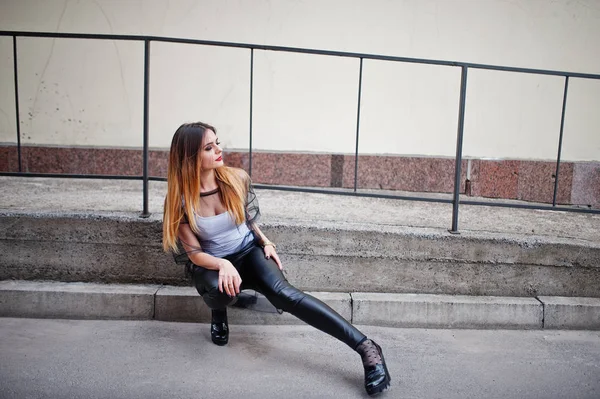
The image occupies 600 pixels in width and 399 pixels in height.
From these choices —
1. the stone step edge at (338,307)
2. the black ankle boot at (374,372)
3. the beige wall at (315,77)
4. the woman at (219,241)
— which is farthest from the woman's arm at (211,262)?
the beige wall at (315,77)

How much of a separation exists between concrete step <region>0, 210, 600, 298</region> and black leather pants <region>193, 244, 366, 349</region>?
21.3 inches

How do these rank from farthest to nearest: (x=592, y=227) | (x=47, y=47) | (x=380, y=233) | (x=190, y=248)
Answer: (x=47, y=47), (x=592, y=227), (x=380, y=233), (x=190, y=248)

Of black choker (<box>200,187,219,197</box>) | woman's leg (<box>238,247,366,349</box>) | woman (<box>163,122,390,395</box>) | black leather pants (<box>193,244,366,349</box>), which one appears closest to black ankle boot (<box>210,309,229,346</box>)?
woman (<box>163,122,390,395</box>)

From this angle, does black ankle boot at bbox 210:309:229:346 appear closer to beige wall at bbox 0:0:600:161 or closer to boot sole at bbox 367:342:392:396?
boot sole at bbox 367:342:392:396

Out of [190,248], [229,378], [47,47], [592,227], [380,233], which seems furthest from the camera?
[47,47]

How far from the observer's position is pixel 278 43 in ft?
18.9

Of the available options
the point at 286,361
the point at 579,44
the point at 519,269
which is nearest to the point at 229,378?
the point at 286,361

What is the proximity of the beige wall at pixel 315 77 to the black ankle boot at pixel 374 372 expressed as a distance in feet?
11.0

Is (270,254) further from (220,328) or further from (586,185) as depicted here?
(586,185)

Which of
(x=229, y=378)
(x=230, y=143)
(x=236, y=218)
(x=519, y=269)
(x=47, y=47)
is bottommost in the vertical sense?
(x=229, y=378)

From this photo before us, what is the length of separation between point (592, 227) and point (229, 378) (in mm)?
3252

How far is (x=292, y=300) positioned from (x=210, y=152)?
958 millimetres

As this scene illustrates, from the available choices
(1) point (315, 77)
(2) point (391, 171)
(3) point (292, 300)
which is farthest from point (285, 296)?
(1) point (315, 77)

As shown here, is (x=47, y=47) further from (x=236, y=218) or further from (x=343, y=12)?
(x=236, y=218)
